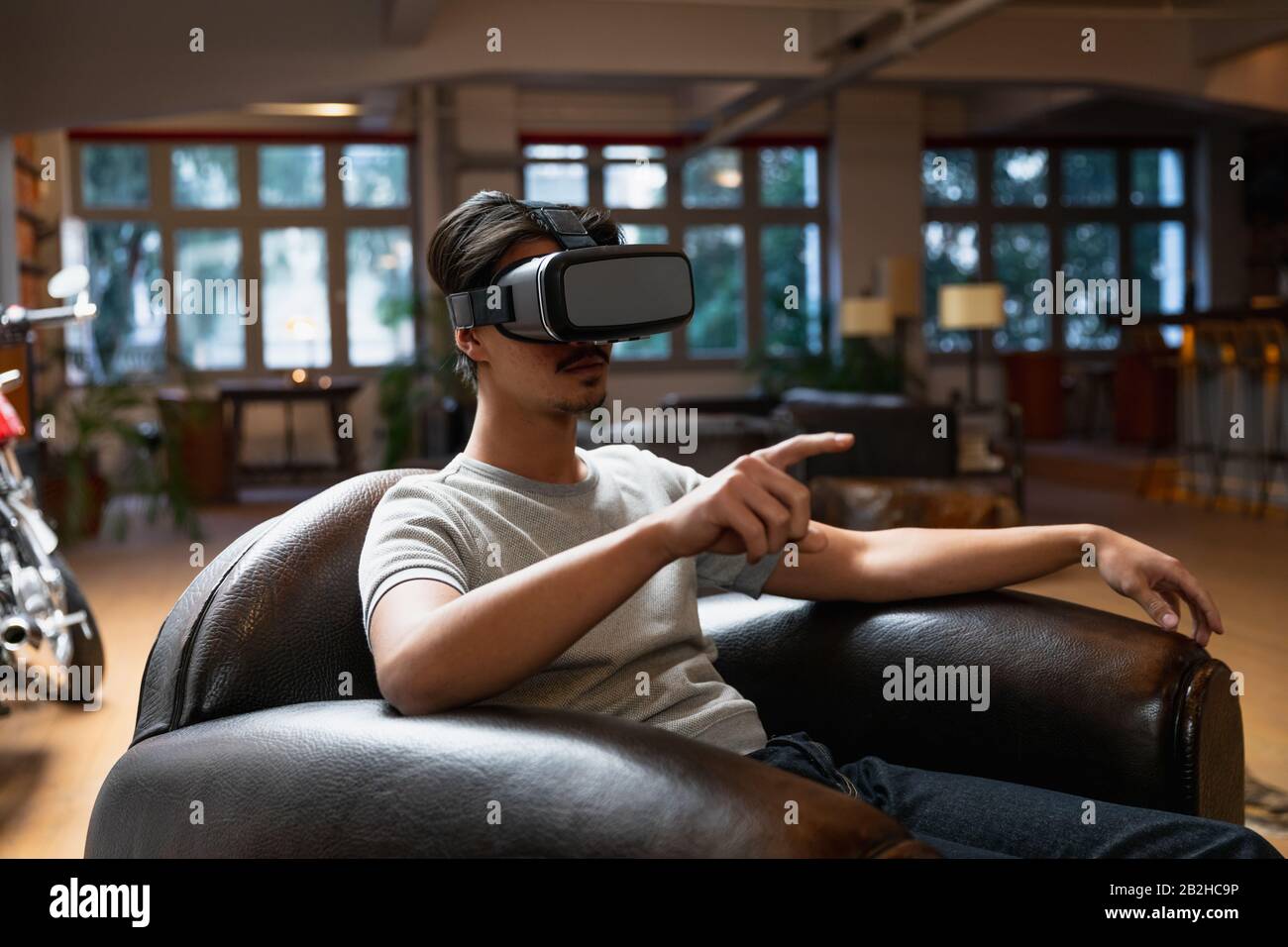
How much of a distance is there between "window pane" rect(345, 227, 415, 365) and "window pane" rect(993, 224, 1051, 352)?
5529 millimetres

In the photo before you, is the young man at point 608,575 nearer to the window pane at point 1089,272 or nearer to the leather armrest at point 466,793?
the leather armrest at point 466,793

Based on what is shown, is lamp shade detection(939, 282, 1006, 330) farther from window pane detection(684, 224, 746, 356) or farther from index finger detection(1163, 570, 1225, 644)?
index finger detection(1163, 570, 1225, 644)

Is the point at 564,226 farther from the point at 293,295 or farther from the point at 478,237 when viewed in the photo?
the point at 293,295

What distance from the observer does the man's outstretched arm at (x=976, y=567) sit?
1521 millimetres

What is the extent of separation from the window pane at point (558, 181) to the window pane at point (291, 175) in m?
1.82

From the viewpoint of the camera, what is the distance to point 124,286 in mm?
11578

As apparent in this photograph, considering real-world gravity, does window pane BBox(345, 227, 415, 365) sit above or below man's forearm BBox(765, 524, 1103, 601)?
above

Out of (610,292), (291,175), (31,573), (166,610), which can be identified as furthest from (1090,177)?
(610,292)

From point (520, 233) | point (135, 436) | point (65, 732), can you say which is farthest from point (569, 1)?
point (520, 233)

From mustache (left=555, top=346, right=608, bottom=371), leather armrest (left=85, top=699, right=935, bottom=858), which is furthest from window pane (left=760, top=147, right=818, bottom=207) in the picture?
leather armrest (left=85, top=699, right=935, bottom=858)

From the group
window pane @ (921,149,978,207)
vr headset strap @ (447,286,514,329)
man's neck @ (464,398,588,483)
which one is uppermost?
window pane @ (921,149,978,207)

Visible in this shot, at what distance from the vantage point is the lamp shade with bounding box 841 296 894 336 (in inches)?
400

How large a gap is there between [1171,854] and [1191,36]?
9253 millimetres

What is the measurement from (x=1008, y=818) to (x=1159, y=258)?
12936mm
